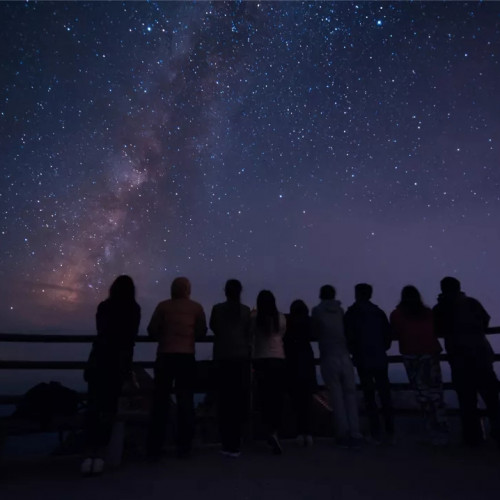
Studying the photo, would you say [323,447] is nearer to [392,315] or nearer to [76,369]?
[392,315]

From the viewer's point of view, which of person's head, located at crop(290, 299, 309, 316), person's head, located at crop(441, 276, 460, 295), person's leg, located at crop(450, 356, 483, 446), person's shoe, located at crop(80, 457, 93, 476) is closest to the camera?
person's shoe, located at crop(80, 457, 93, 476)

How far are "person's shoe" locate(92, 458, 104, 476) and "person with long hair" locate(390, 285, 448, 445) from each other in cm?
369

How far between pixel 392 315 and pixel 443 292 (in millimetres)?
712

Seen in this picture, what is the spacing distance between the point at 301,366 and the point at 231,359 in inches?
39.8

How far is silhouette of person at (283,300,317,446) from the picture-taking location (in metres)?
5.13

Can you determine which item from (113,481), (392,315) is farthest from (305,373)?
(113,481)

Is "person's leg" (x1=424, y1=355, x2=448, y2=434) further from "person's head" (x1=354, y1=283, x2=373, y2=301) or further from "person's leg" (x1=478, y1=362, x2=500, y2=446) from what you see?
"person's head" (x1=354, y1=283, x2=373, y2=301)

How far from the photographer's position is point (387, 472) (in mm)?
3713

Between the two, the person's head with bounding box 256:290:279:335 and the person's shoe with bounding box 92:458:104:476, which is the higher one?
the person's head with bounding box 256:290:279:335

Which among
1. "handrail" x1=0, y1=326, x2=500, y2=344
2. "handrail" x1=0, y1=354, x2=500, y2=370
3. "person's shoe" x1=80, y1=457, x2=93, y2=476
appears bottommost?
"person's shoe" x1=80, y1=457, x2=93, y2=476

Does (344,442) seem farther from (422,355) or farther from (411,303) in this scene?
(411,303)

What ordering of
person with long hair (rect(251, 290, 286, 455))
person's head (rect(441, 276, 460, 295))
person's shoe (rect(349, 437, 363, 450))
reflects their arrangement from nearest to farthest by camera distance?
person's shoe (rect(349, 437, 363, 450))
person with long hair (rect(251, 290, 286, 455))
person's head (rect(441, 276, 460, 295))

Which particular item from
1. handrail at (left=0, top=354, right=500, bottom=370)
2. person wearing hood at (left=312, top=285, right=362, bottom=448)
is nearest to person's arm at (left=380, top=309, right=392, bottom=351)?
person wearing hood at (left=312, top=285, right=362, bottom=448)

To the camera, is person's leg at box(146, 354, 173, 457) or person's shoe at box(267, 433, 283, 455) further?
person's shoe at box(267, 433, 283, 455)
